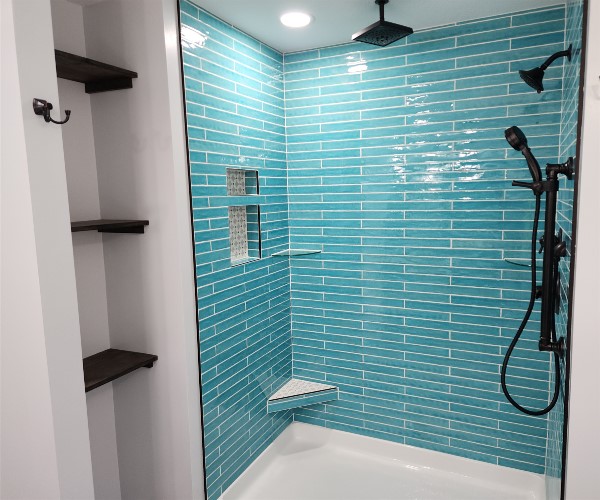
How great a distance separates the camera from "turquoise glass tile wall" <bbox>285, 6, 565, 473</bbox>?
2.24 m

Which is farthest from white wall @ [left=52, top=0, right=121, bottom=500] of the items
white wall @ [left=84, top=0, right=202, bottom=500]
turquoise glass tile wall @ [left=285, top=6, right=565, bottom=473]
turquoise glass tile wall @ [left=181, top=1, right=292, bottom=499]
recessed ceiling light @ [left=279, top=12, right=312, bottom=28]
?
turquoise glass tile wall @ [left=285, top=6, right=565, bottom=473]

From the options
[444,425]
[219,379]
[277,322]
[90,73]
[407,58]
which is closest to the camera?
[90,73]

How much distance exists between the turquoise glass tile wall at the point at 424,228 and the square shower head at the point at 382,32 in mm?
371

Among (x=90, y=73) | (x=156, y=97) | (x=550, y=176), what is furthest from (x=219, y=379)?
(x=550, y=176)

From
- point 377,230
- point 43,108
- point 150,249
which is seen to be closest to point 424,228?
point 377,230

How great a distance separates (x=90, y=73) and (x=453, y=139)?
173cm

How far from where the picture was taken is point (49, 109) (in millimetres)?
1363

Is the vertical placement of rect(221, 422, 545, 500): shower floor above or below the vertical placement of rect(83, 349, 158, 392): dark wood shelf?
below

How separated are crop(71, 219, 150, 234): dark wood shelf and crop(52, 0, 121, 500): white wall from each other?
5.0 inches

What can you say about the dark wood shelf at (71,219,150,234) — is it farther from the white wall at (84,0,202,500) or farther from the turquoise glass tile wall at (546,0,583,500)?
the turquoise glass tile wall at (546,0,583,500)

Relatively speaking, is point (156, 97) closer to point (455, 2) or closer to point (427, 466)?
point (455, 2)

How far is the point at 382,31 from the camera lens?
1.98 m

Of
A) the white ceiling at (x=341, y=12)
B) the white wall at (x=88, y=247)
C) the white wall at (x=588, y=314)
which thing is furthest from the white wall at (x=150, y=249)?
the white wall at (x=588, y=314)

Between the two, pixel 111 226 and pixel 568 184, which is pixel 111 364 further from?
pixel 568 184
